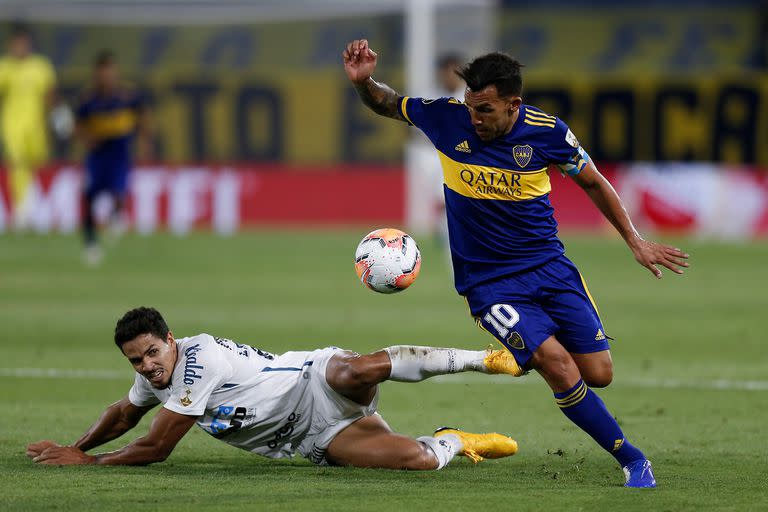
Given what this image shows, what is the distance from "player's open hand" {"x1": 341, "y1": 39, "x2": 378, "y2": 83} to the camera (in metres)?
6.72

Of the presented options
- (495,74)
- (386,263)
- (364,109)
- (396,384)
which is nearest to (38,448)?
(386,263)

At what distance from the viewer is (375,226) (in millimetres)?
24000

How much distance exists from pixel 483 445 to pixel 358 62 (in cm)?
210

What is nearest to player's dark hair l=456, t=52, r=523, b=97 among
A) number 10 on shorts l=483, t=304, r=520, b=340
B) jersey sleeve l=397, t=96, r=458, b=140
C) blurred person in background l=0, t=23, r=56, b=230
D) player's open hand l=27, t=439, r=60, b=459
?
jersey sleeve l=397, t=96, r=458, b=140

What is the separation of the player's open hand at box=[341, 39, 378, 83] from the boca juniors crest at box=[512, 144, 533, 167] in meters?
0.91

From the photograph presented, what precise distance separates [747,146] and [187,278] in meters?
13.2

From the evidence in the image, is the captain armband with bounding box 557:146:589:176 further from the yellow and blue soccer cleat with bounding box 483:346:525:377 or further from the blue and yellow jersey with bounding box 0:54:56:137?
the blue and yellow jersey with bounding box 0:54:56:137

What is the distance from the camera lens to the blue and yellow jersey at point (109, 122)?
61.9 ft

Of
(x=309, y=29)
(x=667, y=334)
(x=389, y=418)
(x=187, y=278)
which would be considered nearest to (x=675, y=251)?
(x=389, y=418)

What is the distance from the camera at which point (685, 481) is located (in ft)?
20.5

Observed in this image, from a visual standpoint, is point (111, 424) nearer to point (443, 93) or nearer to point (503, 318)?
point (503, 318)

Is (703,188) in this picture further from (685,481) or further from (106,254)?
(685,481)

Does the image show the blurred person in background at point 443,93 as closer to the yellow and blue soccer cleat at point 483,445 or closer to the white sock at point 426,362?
the yellow and blue soccer cleat at point 483,445

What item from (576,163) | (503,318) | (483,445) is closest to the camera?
(503,318)
